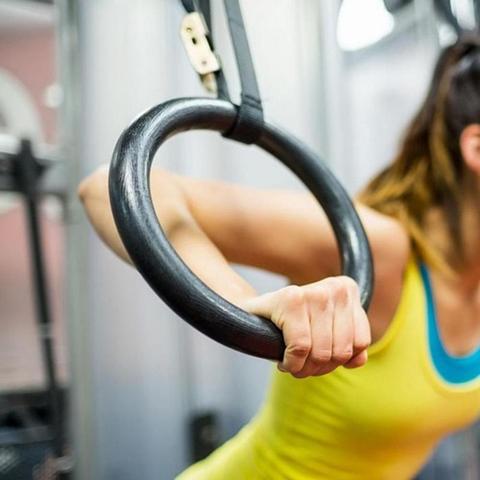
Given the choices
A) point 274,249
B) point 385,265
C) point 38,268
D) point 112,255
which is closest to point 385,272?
point 385,265

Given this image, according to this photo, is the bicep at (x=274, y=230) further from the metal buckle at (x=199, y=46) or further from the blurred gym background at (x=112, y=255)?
the blurred gym background at (x=112, y=255)

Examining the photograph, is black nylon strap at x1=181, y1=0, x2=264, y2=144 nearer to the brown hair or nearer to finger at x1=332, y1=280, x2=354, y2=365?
finger at x1=332, y1=280, x2=354, y2=365

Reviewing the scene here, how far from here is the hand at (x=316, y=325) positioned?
0.33m

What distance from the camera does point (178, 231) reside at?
454mm

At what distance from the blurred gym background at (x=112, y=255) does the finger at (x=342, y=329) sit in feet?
1.40

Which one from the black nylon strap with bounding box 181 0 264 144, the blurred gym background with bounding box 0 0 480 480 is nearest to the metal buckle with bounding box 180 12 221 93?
the black nylon strap with bounding box 181 0 264 144

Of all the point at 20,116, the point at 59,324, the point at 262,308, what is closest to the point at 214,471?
the point at 262,308

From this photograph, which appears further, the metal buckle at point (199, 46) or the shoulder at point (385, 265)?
the shoulder at point (385, 265)

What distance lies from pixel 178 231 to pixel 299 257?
5.9 inches

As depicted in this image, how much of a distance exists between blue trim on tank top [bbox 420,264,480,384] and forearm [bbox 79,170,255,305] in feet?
0.81

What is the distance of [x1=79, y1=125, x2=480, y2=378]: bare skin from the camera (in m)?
0.34

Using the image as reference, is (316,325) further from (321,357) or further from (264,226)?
(264,226)

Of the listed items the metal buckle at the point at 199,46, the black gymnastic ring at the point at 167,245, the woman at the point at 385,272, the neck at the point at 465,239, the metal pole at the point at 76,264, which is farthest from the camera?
the metal pole at the point at 76,264

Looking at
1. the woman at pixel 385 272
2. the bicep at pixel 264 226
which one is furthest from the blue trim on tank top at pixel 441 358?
the bicep at pixel 264 226
